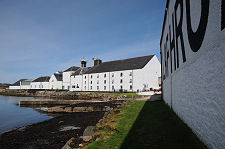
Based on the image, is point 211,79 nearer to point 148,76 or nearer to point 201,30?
point 201,30

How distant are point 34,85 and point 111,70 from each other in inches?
2257

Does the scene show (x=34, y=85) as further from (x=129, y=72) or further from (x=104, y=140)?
(x=104, y=140)

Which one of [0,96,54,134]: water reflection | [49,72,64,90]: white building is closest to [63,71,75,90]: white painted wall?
[49,72,64,90]: white building

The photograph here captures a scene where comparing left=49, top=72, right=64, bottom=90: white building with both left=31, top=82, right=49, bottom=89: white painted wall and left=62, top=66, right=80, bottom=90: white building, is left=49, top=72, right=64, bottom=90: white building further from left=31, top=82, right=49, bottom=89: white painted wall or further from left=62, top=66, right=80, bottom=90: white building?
left=31, top=82, right=49, bottom=89: white painted wall

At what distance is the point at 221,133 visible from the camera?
113 inches

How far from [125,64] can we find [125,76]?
4.66m

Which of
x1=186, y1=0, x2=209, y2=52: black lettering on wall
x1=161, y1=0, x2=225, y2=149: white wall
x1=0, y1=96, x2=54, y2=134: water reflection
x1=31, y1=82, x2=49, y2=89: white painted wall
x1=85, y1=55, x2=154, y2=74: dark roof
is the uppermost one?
x1=85, y1=55, x2=154, y2=74: dark roof

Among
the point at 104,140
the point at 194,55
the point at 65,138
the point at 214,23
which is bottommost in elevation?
the point at 65,138

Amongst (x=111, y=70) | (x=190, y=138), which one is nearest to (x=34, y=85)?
(x=111, y=70)

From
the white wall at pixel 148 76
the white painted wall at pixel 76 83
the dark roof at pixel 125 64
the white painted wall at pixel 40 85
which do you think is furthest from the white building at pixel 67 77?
the white wall at pixel 148 76

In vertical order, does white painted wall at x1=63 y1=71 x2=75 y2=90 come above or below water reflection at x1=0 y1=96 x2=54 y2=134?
above

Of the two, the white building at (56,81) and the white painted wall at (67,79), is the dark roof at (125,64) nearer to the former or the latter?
the white painted wall at (67,79)

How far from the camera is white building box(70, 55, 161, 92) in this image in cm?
3900

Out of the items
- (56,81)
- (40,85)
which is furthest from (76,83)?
(40,85)
